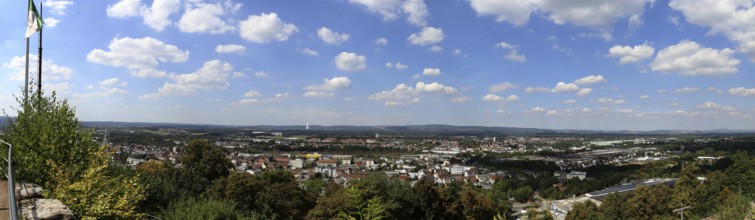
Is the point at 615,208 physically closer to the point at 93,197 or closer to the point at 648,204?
the point at 648,204

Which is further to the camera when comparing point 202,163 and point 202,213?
point 202,163

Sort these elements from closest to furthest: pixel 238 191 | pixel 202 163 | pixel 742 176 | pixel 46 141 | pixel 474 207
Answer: pixel 46 141
pixel 238 191
pixel 202 163
pixel 474 207
pixel 742 176

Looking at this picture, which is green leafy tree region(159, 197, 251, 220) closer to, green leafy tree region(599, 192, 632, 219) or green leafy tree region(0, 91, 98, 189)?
green leafy tree region(0, 91, 98, 189)

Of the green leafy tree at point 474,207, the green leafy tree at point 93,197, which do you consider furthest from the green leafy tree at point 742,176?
the green leafy tree at point 93,197

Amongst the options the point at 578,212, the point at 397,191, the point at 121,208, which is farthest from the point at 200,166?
the point at 578,212

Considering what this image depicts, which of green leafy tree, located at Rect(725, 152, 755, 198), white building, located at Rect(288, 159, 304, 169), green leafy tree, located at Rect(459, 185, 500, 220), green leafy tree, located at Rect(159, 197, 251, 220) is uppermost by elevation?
green leafy tree, located at Rect(159, 197, 251, 220)

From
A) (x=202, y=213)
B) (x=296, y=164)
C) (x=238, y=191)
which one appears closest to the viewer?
(x=202, y=213)

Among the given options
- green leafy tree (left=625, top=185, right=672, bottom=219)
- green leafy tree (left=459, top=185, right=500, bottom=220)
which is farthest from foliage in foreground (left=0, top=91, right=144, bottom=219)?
green leafy tree (left=625, top=185, right=672, bottom=219)

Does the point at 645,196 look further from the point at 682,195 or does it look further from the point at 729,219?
the point at 729,219

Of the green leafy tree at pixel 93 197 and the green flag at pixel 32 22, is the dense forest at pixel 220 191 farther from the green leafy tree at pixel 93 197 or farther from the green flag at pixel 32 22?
the green flag at pixel 32 22

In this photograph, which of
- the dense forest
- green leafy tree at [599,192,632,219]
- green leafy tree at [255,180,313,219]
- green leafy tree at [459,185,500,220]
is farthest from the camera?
green leafy tree at [599,192,632,219]

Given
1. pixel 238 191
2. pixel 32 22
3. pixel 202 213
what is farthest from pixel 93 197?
pixel 238 191
